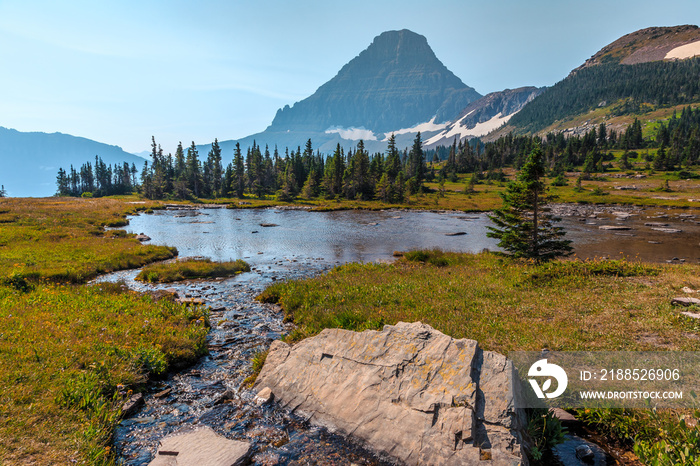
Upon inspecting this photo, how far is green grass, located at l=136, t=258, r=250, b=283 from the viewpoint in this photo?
21.4m

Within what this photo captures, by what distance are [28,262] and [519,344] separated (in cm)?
2705

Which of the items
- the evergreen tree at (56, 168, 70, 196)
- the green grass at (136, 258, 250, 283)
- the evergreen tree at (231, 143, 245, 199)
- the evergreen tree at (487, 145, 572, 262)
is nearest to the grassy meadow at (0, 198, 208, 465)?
the green grass at (136, 258, 250, 283)

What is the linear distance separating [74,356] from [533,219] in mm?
22647

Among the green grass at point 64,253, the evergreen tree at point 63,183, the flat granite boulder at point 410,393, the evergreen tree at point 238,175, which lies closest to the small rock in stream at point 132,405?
the flat granite boulder at point 410,393

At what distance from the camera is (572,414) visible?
22.9ft

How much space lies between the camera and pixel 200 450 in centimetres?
626

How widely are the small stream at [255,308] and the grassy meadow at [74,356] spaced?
703 millimetres

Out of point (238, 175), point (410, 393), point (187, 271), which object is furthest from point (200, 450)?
point (238, 175)

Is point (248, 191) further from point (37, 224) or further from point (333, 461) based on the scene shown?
point (333, 461)

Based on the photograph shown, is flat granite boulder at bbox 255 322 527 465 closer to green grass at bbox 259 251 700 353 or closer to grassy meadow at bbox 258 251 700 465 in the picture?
grassy meadow at bbox 258 251 700 465

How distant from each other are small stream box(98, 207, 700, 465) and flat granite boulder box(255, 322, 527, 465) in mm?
476

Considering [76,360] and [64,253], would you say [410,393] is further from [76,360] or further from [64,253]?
[64,253]

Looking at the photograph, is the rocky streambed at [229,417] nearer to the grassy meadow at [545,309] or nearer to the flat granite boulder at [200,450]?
the flat granite boulder at [200,450]

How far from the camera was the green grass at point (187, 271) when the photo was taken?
21.4 m
